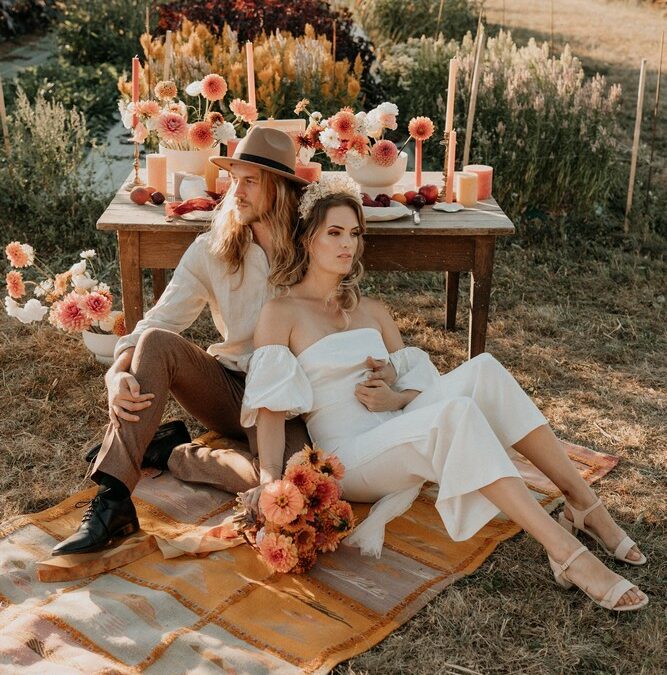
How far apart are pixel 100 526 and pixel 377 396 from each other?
0.96 m

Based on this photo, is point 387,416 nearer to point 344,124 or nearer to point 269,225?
point 269,225

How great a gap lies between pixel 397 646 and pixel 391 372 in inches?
38.5

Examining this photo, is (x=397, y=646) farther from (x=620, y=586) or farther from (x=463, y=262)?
(x=463, y=262)

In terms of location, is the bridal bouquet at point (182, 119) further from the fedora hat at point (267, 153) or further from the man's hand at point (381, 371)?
the man's hand at point (381, 371)

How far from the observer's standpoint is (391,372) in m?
3.27

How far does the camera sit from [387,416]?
3174mm

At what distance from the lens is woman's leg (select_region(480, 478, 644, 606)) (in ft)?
8.87

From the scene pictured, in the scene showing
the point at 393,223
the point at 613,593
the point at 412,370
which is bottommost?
the point at 613,593

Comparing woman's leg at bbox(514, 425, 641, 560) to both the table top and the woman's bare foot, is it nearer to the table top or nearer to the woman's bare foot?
the woman's bare foot

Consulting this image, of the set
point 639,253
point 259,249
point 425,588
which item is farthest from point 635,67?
point 425,588

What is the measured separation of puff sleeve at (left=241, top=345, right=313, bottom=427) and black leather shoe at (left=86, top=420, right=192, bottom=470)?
1.79 feet

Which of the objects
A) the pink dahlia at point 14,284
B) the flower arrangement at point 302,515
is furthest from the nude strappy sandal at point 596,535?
the pink dahlia at point 14,284

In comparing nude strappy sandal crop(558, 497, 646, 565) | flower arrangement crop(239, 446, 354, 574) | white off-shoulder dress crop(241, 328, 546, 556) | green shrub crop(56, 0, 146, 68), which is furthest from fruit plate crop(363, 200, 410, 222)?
green shrub crop(56, 0, 146, 68)

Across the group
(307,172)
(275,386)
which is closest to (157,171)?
(307,172)
